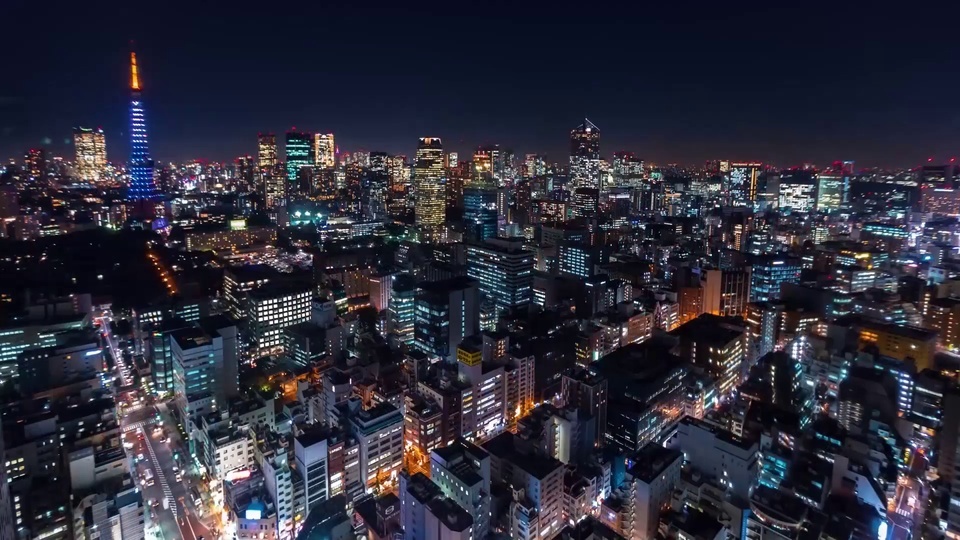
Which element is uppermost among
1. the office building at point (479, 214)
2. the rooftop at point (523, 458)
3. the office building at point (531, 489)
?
the office building at point (479, 214)

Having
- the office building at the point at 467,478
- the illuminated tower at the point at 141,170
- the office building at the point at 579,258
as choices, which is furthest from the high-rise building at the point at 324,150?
the office building at the point at 467,478

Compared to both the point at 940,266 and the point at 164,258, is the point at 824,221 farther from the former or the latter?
the point at 164,258

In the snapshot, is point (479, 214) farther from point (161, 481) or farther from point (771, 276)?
point (161, 481)

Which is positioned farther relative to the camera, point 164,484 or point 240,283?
point 240,283

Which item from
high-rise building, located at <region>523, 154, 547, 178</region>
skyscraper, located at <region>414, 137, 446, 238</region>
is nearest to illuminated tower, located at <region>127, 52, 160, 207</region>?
skyscraper, located at <region>414, 137, 446, 238</region>

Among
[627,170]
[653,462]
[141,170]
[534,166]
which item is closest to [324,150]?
[141,170]

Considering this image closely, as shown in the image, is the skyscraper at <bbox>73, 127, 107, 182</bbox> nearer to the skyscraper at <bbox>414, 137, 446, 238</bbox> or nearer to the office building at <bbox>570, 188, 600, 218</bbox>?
the skyscraper at <bbox>414, 137, 446, 238</bbox>

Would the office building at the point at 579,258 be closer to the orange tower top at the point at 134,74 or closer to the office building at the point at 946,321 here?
the office building at the point at 946,321
